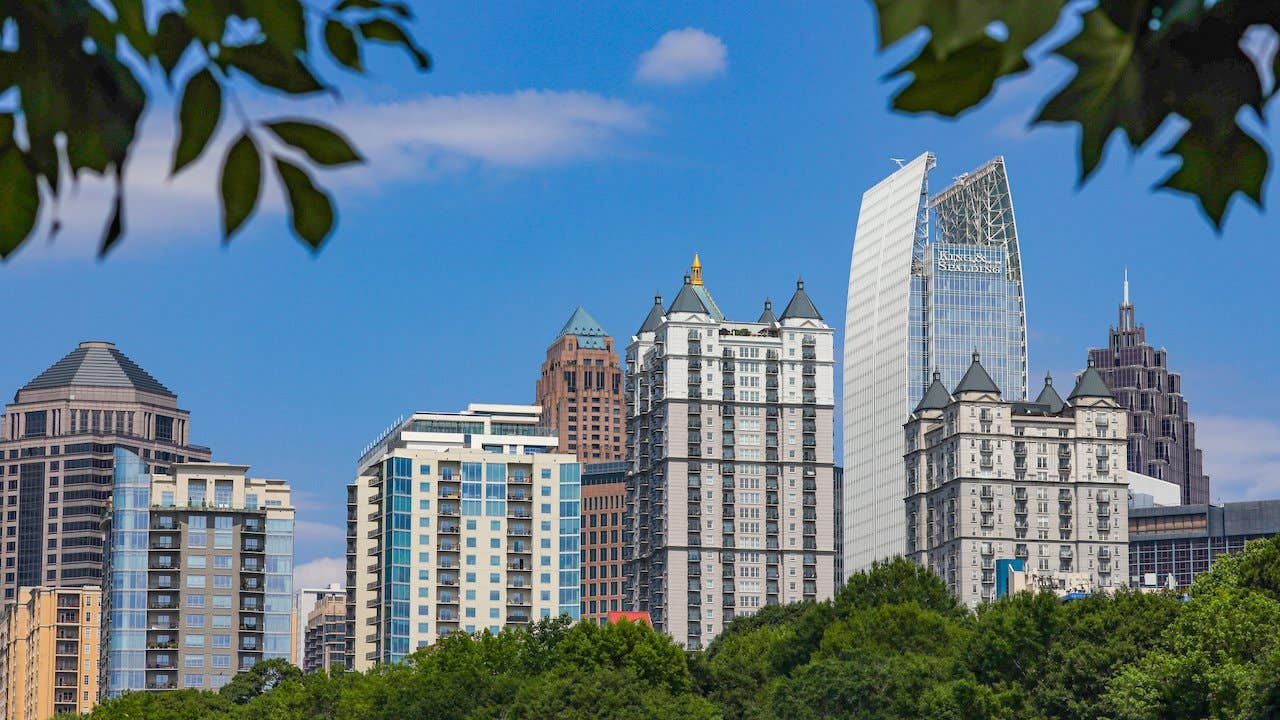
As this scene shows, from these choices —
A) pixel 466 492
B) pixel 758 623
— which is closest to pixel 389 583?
pixel 466 492

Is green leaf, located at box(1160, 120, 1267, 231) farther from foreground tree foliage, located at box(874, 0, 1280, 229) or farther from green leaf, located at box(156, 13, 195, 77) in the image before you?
green leaf, located at box(156, 13, 195, 77)

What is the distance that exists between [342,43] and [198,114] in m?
0.42

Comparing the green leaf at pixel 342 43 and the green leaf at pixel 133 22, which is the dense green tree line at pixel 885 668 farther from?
the green leaf at pixel 133 22

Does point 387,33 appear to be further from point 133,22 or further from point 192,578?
point 192,578

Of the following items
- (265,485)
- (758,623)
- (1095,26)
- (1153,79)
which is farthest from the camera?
(265,485)

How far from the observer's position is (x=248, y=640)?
183000 millimetres

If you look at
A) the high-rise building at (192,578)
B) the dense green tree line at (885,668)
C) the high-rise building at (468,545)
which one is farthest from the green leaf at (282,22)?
the high-rise building at (468,545)

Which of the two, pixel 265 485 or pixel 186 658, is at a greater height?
pixel 265 485

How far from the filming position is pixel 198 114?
4719 mm

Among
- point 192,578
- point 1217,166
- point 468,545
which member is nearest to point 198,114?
point 1217,166

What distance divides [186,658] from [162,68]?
181 metres

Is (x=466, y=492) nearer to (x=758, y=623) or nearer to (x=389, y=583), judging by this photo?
(x=389, y=583)

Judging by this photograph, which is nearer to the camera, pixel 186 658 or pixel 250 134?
pixel 250 134

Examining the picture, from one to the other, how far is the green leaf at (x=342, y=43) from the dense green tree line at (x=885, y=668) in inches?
2687
